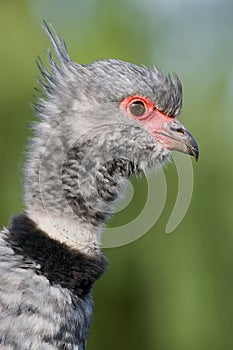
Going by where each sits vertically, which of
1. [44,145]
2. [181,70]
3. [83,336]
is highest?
[181,70]

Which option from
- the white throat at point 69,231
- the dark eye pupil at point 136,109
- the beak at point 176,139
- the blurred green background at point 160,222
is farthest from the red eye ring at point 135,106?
the blurred green background at point 160,222

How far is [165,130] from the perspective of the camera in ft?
10.1

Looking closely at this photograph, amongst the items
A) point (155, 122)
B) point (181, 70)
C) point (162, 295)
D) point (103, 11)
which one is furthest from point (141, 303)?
point (155, 122)

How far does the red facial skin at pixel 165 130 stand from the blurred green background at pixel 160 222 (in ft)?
13.1

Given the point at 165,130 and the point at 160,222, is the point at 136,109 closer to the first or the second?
the point at 165,130

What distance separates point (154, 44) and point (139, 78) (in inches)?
205

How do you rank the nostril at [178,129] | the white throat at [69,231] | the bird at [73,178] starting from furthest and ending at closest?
1. the nostril at [178,129]
2. the white throat at [69,231]
3. the bird at [73,178]

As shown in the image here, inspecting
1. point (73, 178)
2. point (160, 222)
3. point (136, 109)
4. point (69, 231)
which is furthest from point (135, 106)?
point (160, 222)

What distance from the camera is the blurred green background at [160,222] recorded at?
23.9 feet

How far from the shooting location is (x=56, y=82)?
303 cm

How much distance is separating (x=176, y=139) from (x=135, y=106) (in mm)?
232

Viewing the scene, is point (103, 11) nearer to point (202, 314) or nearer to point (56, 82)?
point (202, 314)

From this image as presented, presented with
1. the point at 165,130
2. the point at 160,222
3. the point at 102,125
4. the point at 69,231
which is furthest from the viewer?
the point at 160,222

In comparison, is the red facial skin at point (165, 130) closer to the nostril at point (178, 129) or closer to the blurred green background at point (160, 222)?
the nostril at point (178, 129)
